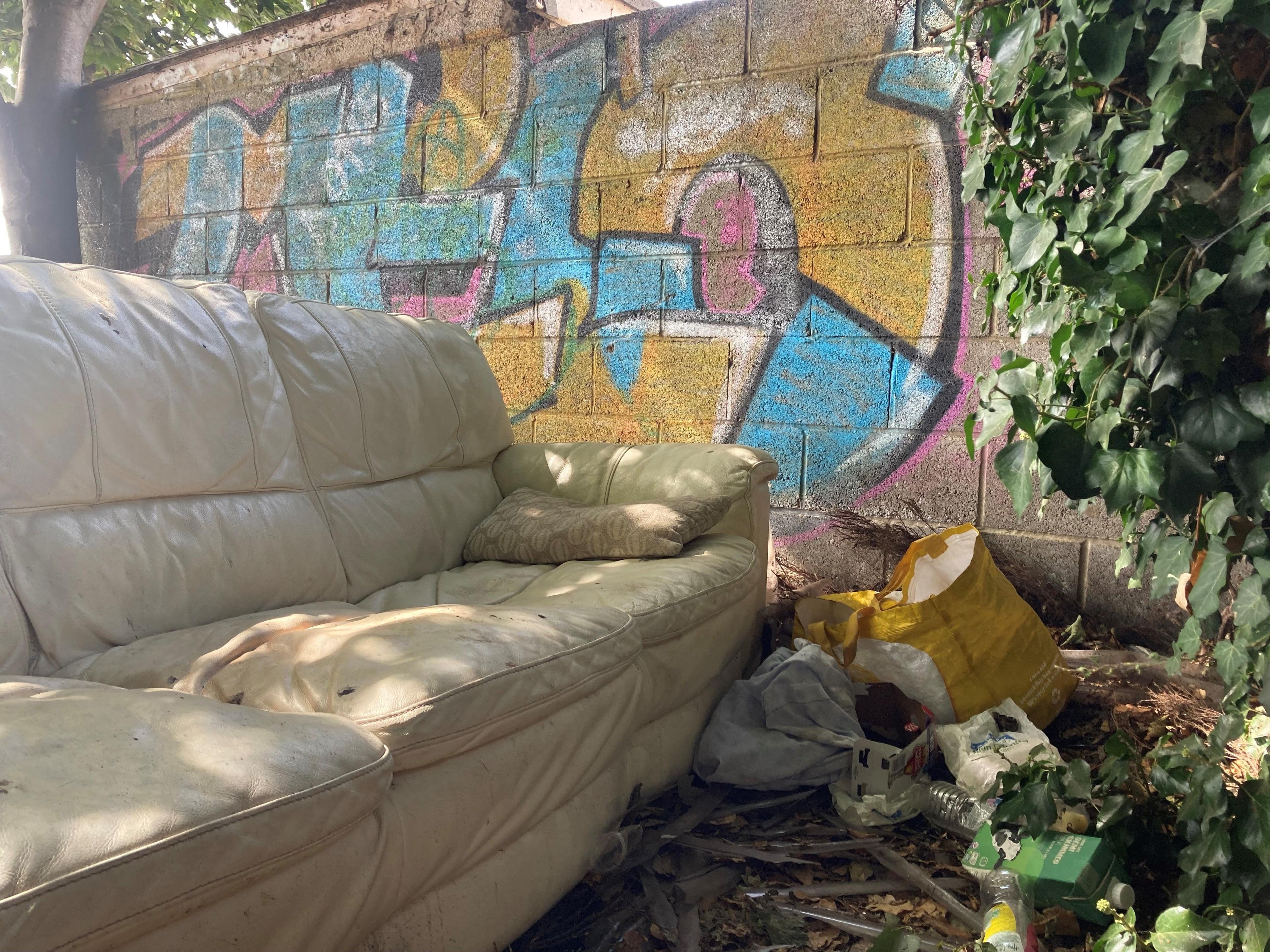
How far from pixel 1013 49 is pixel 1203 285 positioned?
1.37 feet

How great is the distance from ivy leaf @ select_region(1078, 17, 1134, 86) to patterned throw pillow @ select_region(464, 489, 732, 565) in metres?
1.24

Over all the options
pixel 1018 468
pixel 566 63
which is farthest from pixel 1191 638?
pixel 566 63

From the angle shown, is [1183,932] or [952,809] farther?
[952,809]

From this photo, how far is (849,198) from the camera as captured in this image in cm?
280

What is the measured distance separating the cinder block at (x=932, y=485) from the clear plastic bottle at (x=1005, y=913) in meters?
1.41

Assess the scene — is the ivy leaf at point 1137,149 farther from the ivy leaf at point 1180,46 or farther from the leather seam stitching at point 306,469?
the leather seam stitching at point 306,469

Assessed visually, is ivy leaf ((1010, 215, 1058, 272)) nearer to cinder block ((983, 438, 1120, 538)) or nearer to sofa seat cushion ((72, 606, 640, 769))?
sofa seat cushion ((72, 606, 640, 769))

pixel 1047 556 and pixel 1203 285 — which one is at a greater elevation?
pixel 1203 285

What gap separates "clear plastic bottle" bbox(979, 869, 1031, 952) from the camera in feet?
3.96

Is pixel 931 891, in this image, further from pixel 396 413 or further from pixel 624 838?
pixel 396 413

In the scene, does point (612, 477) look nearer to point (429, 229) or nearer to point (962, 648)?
point (962, 648)

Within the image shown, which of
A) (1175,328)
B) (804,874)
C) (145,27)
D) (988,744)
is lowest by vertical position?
(804,874)

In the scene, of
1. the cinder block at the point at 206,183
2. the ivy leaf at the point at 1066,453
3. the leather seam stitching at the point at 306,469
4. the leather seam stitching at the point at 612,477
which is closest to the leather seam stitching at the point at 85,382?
the leather seam stitching at the point at 306,469

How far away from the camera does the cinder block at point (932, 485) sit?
8.91 feet
